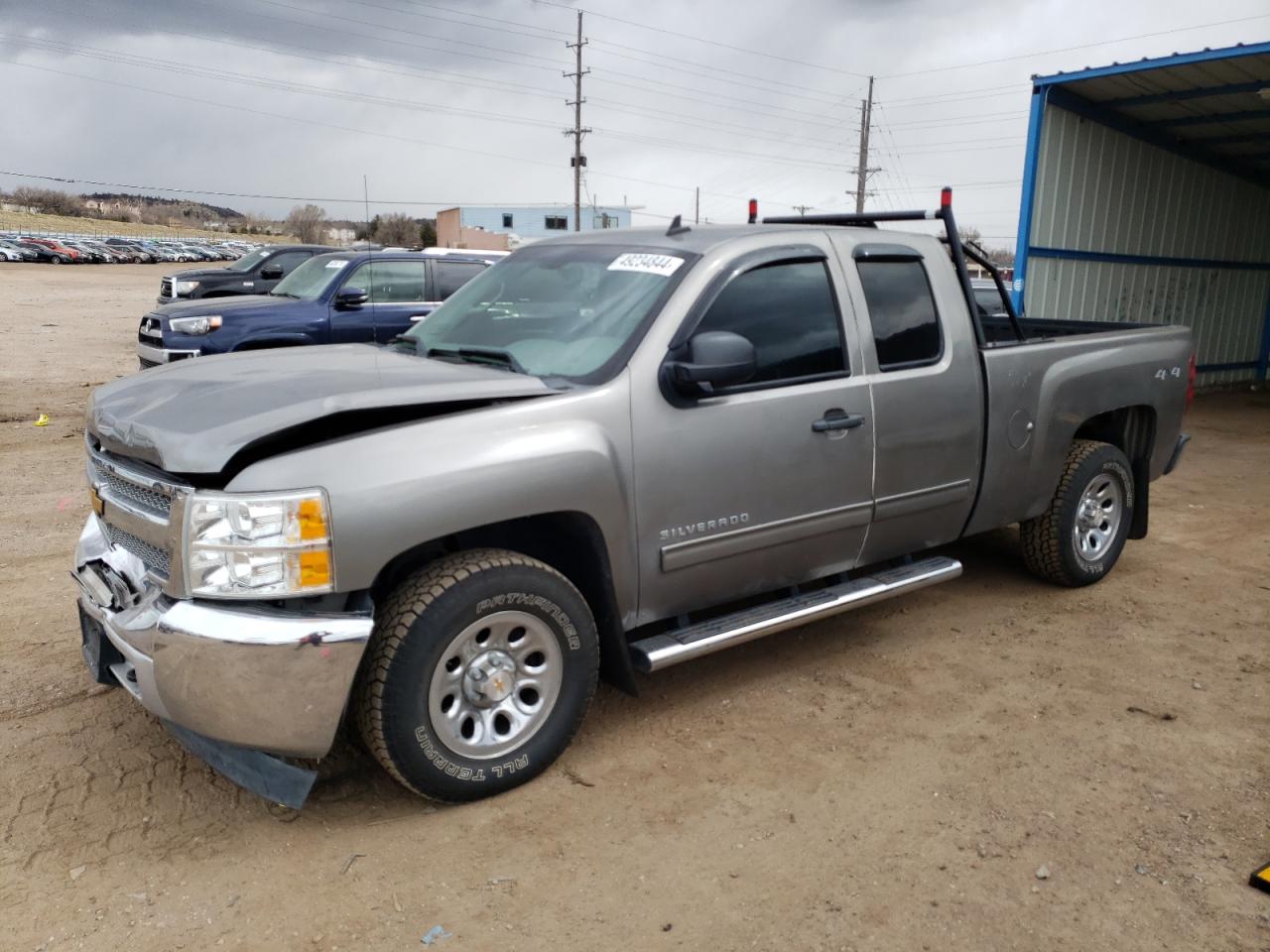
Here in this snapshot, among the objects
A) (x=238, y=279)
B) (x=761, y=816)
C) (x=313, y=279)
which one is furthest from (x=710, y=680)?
(x=238, y=279)

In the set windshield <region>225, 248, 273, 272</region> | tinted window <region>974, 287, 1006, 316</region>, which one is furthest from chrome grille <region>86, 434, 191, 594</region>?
windshield <region>225, 248, 273, 272</region>

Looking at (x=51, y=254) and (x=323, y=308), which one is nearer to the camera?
(x=323, y=308)

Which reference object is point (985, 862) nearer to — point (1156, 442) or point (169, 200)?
point (1156, 442)

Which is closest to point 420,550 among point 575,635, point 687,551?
point 575,635

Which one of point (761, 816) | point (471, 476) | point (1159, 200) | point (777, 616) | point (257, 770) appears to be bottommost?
point (761, 816)

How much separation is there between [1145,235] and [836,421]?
12885mm

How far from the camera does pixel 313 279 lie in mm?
11055

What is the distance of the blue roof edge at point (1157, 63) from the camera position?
10.4 m

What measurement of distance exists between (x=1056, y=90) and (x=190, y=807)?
40.7ft

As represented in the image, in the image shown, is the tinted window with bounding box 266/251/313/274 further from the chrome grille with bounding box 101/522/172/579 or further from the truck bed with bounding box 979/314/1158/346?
the chrome grille with bounding box 101/522/172/579

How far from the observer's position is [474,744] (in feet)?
10.7

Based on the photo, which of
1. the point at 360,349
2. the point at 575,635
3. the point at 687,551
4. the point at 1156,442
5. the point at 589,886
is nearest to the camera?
the point at 589,886

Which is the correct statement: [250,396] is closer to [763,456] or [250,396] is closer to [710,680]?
[763,456]

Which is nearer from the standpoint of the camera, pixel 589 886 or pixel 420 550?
pixel 589 886
